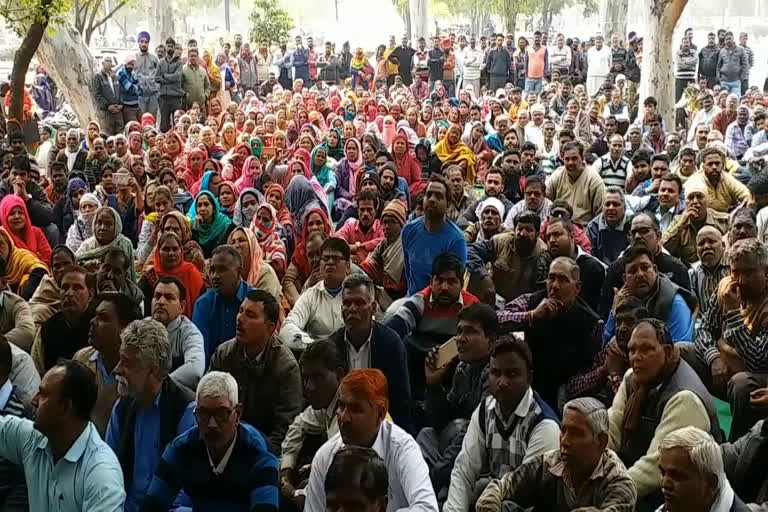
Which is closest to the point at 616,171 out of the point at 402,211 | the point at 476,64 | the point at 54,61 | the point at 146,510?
the point at 402,211

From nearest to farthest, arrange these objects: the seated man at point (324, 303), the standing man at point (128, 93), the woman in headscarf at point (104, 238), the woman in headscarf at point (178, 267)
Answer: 1. the seated man at point (324, 303)
2. the woman in headscarf at point (178, 267)
3. the woman in headscarf at point (104, 238)
4. the standing man at point (128, 93)

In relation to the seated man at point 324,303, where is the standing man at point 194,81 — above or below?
above

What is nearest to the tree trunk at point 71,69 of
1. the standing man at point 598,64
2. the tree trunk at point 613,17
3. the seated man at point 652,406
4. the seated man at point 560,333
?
the standing man at point 598,64

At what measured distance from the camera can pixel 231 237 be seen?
6.23m

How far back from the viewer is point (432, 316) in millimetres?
5125

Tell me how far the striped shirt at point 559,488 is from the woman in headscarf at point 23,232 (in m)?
4.67

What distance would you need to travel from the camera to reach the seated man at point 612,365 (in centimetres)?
443

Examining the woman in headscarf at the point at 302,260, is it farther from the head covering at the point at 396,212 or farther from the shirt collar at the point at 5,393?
the shirt collar at the point at 5,393

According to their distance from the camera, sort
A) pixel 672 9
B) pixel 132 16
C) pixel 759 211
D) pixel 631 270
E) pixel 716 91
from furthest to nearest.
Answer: pixel 132 16 → pixel 716 91 → pixel 672 9 → pixel 759 211 → pixel 631 270

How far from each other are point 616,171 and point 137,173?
4710mm

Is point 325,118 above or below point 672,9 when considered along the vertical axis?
below

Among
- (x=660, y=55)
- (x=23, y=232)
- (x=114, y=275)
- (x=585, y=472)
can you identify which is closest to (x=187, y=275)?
(x=114, y=275)

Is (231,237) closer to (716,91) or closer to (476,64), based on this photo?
(716,91)

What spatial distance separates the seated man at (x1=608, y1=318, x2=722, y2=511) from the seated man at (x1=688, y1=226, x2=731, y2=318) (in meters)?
1.99
